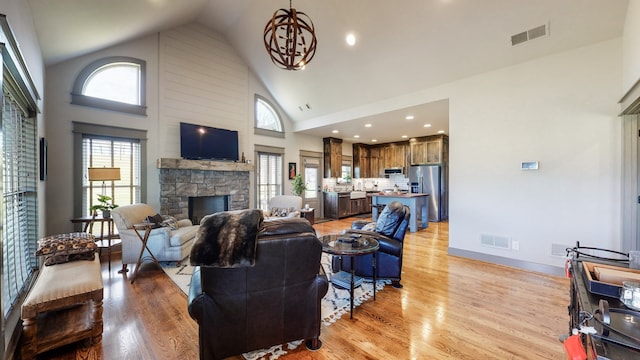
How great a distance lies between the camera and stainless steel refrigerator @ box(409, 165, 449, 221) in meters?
7.85

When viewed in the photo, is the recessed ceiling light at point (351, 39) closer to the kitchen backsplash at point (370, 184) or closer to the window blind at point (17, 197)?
the window blind at point (17, 197)

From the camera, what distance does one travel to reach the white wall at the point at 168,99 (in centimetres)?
408

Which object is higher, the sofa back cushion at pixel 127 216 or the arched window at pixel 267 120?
the arched window at pixel 267 120

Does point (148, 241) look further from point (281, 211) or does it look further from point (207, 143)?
point (281, 211)

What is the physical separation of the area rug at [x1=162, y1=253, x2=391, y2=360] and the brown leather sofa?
0.17 metres

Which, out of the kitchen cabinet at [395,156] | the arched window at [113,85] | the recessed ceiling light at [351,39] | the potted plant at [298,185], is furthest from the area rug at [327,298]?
the kitchen cabinet at [395,156]

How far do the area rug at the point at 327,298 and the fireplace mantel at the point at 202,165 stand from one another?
2055mm

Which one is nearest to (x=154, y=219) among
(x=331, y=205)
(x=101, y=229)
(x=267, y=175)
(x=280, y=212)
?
(x=101, y=229)

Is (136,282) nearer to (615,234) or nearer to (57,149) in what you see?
(57,149)

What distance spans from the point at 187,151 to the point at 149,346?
13.7 feet

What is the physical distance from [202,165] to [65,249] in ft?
10.4

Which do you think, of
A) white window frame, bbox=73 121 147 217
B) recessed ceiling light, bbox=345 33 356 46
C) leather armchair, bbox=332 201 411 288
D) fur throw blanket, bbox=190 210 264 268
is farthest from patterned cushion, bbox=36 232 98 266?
recessed ceiling light, bbox=345 33 356 46

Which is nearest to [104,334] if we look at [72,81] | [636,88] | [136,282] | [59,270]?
[59,270]

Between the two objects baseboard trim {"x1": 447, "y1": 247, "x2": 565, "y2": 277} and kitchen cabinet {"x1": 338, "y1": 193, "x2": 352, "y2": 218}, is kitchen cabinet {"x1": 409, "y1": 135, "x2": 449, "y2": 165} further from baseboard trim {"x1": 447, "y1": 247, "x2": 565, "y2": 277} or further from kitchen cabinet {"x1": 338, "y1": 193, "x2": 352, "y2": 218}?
baseboard trim {"x1": 447, "y1": 247, "x2": 565, "y2": 277}
